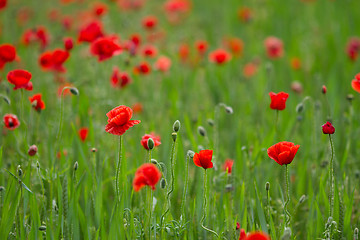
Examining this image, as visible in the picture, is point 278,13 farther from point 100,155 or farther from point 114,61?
point 100,155

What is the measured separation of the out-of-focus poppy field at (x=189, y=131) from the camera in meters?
1.72

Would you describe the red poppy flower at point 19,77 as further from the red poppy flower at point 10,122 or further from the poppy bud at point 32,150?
the poppy bud at point 32,150

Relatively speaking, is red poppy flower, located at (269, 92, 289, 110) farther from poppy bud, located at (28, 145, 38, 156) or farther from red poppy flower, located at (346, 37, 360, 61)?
red poppy flower, located at (346, 37, 360, 61)

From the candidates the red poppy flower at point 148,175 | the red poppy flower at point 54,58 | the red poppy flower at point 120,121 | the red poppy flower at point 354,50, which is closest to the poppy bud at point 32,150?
the red poppy flower at point 120,121

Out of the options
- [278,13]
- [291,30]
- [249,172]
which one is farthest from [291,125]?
[278,13]

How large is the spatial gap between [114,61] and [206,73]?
115 centimetres

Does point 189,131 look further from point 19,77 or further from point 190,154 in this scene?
point 19,77

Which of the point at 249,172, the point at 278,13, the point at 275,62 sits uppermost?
the point at 278,13

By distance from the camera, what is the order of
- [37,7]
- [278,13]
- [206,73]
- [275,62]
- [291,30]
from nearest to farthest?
1. [206,73]
2. [275,62]
3. [291,30]
4. [278,13]
5. [37,7]

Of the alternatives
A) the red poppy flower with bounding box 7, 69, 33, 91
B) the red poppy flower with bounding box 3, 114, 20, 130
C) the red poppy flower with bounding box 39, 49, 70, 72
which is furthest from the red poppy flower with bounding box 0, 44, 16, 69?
the red poppy flower with bounding box 3, 114, 20, 130

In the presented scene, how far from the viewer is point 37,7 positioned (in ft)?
24.6

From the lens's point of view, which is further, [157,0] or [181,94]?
[157,0]

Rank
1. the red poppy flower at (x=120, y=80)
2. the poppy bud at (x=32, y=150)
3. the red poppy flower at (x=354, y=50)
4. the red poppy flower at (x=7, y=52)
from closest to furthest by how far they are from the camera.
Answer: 1. the poppy bud at (x=32, y=150)
2. the red poppy flower at (x=7, y=52)
3. the red poppy flower at (x=120, y=80)
4. the red poppy flower at (x=354, y=50)

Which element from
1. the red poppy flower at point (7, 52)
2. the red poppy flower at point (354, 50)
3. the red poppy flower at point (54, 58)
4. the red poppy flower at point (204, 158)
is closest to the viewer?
the red poppy flower at point (204, 158)
